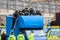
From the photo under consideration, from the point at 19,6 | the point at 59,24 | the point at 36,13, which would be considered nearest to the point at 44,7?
the point at 19,6

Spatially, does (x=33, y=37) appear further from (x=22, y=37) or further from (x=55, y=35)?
(x=55, y=35)

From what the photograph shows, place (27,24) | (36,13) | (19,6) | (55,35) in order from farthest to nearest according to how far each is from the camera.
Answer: (19,6)
(55,35)
(36,13)
(27,24)

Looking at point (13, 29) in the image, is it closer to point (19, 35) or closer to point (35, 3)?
point (19, 35)

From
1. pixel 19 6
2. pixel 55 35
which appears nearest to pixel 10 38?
pixel 55 35

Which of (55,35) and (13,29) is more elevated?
(13,29)

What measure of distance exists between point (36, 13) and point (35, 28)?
2.97 feet

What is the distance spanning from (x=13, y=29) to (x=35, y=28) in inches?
38.6

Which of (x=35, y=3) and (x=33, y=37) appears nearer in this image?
(x=33, y=37)

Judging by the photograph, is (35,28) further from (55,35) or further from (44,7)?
(44,7)

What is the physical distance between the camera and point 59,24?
1492 cm

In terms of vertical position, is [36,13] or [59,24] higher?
[36,13]

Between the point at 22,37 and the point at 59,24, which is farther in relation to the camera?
the point at 59,24

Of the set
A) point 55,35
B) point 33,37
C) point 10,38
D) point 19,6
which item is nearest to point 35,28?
point 33,37

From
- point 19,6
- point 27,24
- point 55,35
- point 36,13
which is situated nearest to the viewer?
point 27,24
